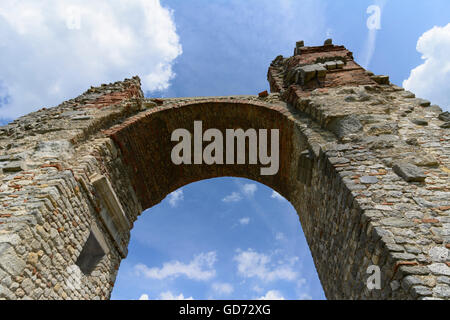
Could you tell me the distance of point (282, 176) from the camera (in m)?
7.01

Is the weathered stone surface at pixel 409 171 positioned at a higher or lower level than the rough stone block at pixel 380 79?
lower

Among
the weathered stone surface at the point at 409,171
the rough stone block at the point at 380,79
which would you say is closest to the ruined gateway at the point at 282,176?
the weathered stone surface at the point at 409,171

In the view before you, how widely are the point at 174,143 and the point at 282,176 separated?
3.02 m

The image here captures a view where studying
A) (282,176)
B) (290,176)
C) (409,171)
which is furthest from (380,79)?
(409,171)

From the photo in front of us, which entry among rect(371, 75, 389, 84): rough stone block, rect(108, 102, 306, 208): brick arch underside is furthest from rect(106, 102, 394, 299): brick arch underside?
rect(371, 75, 389, 84): rough stone block

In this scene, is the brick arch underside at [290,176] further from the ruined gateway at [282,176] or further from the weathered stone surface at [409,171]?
the weathered stone surface at [409,171]

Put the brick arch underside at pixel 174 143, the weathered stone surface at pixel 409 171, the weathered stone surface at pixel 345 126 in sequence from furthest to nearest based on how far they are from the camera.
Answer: the brick arch underside at pixel 174 143 < the weathered stone surface at pixel 345 126 < the weathered stone surface at pixel 409 171

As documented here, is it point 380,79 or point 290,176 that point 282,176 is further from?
point 380,79

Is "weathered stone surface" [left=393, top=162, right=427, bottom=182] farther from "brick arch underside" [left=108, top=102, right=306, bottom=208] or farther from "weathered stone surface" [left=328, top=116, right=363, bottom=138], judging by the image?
"brick arch underside" [left=108, top=102, right=306, bottom=208]

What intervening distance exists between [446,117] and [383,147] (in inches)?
67.4

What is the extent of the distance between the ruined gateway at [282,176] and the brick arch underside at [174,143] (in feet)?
0.09

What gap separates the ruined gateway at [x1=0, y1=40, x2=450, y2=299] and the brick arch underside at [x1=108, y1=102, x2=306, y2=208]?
3 cm

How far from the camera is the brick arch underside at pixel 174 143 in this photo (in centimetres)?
610

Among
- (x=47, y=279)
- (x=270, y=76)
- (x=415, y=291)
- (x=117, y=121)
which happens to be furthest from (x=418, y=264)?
(x=270, y=76)
